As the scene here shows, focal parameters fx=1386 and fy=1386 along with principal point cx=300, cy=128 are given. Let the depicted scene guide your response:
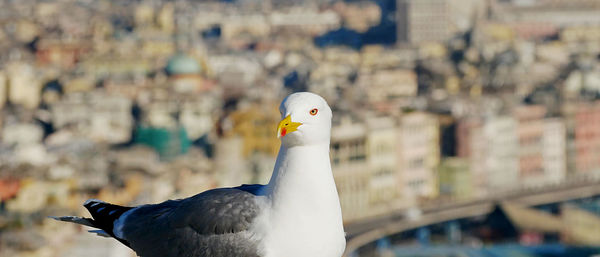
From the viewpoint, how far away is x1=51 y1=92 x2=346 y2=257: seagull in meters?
4.16

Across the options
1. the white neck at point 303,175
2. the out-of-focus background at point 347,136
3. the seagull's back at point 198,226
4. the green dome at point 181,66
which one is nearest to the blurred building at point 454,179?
the out-of-focus background at point 347,136

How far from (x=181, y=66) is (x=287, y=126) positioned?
2313 inches

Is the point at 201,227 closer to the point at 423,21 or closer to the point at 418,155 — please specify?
the point at 418,155

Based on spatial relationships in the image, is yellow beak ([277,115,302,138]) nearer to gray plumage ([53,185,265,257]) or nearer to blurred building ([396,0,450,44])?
gray plumage ([53,185,265,257])

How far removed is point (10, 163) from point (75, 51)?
44877 mm

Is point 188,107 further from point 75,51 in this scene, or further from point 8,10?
point 8,10

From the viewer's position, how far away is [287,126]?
405cm

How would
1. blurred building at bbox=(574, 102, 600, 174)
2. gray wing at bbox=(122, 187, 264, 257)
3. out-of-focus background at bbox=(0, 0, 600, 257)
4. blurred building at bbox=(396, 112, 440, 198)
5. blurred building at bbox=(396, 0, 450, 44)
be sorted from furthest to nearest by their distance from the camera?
1. blurred building at bbox=(396, 0, 450, 44)
2. blurred building at bbox=(574, 102, 600, 174)
3. blurred building at bbox=(396, 112, 440, 198)
4. out-of-focus background at bbox=(0, 0, 600, 257)
5. gray wing at bbox=(122, 187, 264, 257)

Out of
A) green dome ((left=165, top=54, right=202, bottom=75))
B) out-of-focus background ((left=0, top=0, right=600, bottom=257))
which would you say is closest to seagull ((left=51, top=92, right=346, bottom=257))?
out-of-focus background ((left=0, top=0, right=600, bottom=257))

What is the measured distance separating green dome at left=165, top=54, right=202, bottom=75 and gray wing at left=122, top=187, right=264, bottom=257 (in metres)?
57.8

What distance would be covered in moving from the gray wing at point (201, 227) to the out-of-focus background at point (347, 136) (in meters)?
14.9

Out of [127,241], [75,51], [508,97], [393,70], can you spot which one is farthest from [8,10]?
[127,241]

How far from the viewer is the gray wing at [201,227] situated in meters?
4.27

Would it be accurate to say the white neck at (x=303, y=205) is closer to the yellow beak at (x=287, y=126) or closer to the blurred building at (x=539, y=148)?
the yellow beak at (x=287, y=126)
